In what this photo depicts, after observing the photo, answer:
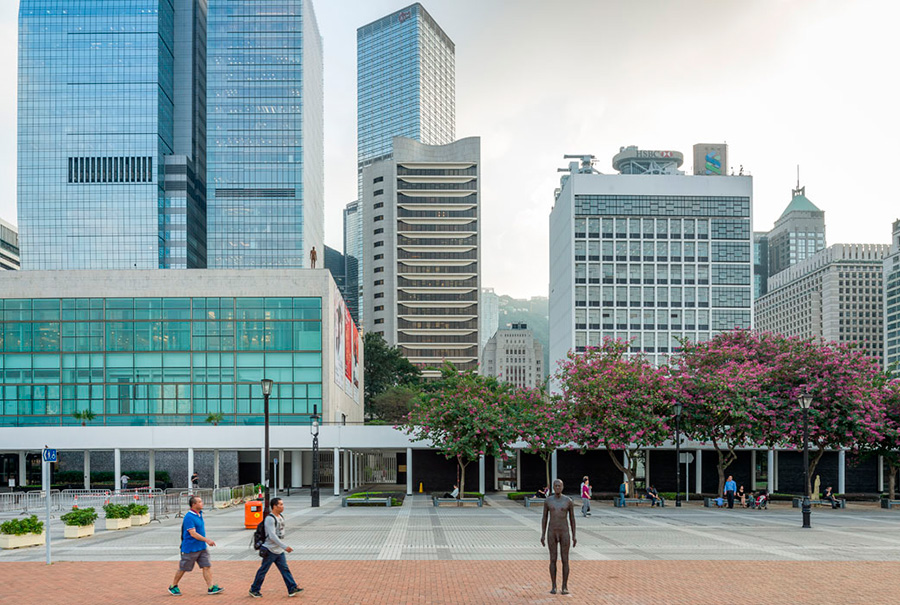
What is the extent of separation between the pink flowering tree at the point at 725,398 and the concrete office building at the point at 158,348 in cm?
2478

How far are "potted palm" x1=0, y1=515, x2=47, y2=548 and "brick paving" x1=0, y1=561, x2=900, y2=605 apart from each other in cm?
313

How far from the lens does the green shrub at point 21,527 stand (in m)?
22.5

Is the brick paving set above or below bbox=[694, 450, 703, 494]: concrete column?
above

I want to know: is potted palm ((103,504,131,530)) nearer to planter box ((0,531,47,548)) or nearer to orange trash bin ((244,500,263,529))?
orange trash bin ((244,500,263,529))

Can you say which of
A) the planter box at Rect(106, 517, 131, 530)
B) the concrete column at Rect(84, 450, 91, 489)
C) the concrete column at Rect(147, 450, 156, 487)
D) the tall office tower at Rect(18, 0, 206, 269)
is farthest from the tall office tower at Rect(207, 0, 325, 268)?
the planter box at Rect(106, 517, 131, 530)

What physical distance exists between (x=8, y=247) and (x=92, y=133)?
62806mm

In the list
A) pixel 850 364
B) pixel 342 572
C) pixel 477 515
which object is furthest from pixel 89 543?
pixel 850 364

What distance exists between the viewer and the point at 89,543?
2388cm

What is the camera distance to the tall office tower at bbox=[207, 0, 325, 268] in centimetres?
14838

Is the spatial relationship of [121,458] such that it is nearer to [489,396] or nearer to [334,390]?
[334,390]

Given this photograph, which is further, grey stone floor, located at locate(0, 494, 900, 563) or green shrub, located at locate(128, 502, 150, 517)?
green shrub, located at locate(128, 502, 150, 517)

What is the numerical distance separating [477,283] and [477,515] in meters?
123

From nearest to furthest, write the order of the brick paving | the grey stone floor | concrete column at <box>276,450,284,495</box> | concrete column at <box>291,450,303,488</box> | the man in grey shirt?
the man in grey shirt, the brick paving, the grey stone floor, concrete column at <box>276,450,284,495</box>, concrete column at <box>291,450,303,488</box>

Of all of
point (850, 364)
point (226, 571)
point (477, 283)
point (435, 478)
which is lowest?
point (435, 478)
